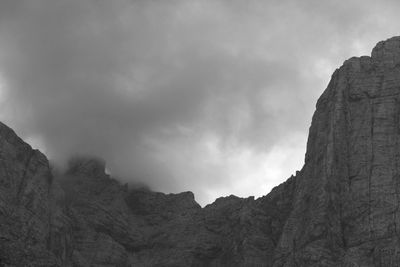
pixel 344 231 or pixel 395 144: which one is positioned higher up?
pixel 395 144

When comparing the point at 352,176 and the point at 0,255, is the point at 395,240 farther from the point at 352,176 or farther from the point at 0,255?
the point at 0,255

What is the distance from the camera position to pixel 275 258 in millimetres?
198750

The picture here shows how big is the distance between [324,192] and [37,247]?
56999mm

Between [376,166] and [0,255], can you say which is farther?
[376,166]

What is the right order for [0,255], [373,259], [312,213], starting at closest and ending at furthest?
[0,255] → [373,259] → [312,213]

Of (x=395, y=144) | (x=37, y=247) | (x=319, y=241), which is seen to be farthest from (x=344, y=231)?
(x=37, y=247)

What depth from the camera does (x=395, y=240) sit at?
181250mm

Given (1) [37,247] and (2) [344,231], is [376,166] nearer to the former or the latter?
(2) [344,231]

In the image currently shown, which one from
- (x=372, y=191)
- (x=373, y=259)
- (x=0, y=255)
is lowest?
(x=0, y=255)

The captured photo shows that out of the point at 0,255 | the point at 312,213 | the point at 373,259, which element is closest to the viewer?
the point at 0,255

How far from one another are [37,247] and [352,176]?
6353 cm

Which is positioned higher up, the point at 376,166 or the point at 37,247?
the point at 376,166

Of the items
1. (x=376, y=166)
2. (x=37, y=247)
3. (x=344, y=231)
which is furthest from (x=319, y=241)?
(x=37, y=247)

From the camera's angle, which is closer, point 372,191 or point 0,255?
point 0,255
